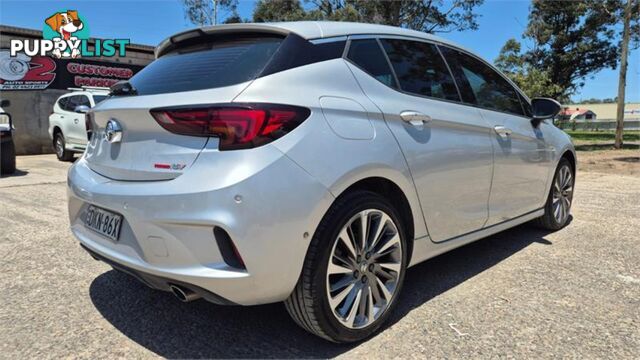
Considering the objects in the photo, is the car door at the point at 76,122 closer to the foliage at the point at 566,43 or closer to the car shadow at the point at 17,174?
the car shadow at the point at 17,174

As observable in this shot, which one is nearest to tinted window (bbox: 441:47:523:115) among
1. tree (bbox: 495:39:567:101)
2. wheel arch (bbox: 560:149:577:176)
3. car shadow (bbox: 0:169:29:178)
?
wheel arch (bbox: 560:149:577:176)

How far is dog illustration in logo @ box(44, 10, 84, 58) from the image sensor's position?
1501 cm

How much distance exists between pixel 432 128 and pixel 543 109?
1.93m

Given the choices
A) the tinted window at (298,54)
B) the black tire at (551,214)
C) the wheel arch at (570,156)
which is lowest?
the black tire at (551,214)

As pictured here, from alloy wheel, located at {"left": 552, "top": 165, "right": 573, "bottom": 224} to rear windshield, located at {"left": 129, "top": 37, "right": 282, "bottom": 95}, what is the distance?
11.7ft

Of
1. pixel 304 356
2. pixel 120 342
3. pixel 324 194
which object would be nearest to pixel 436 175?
pixel 324 194

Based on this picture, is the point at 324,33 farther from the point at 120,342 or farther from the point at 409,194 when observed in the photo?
the point at 120,342

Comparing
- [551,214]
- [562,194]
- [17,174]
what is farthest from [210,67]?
[17,174]

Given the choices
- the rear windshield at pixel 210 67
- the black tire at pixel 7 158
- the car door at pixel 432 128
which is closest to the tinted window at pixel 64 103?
the black tire at pixel 7 158

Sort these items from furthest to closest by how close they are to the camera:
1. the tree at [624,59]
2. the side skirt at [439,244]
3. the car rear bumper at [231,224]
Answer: the tree at [624,59] < the side skirt at [439,244] < the car rear bumper at [231,224]

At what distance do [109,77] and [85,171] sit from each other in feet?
48.3

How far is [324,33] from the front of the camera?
104 inches

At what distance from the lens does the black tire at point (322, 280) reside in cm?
225

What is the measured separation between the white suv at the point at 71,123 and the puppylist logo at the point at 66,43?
358cm
